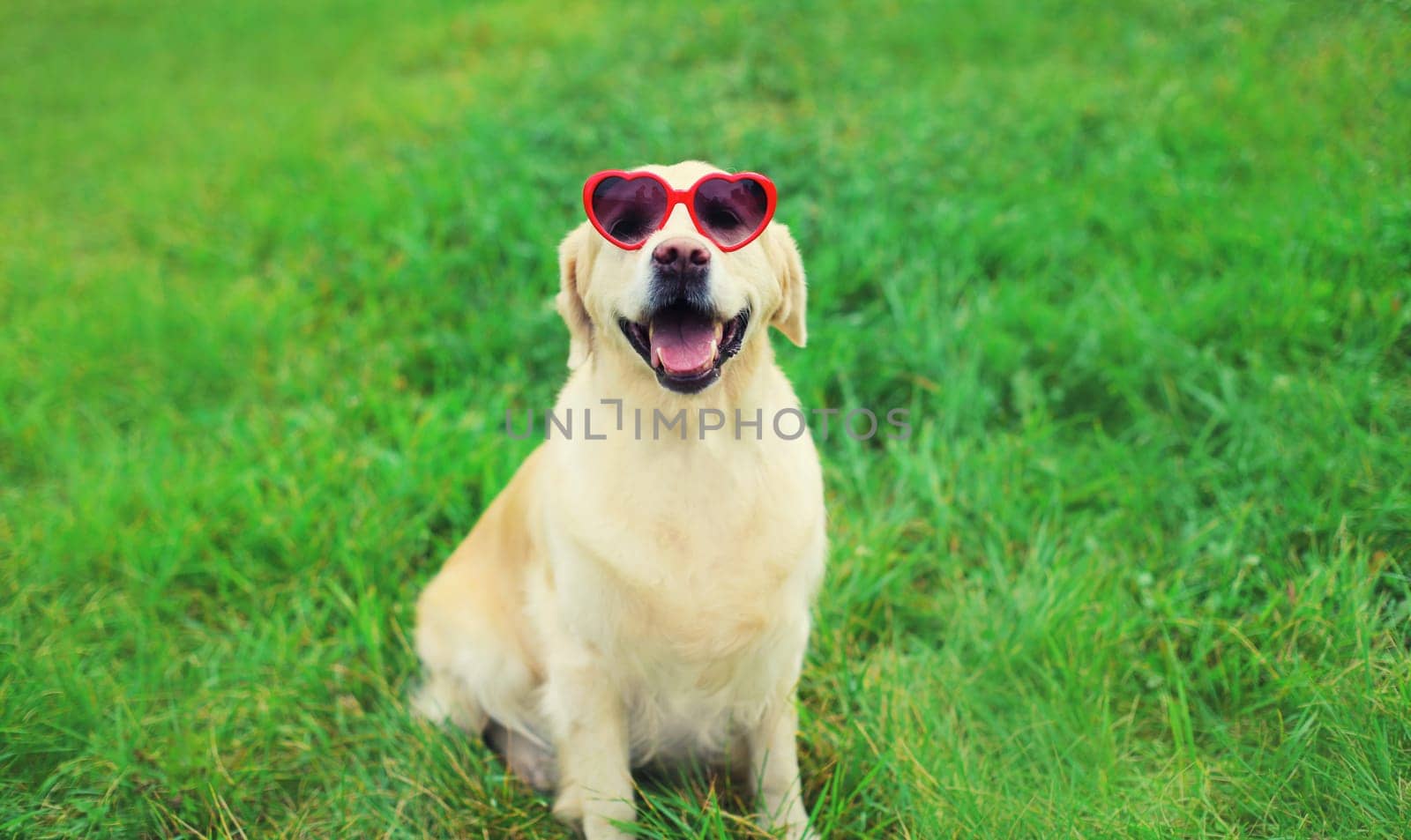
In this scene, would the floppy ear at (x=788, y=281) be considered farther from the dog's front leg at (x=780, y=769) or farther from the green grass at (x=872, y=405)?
the green grass at (x=872, y=405)

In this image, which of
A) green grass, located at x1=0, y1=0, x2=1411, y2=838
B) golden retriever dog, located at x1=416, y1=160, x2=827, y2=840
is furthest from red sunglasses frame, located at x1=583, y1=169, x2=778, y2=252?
green grass, located at x1=0, y1=0, x2=1411, y2=838

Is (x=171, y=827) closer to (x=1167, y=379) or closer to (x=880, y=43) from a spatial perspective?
(x=1167, y=379)

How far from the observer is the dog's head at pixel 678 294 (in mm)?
1677

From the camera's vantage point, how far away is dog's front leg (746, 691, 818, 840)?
2.09 meters

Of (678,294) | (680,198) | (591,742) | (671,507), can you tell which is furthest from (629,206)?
(591,742)

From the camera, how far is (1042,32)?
19.1 feet

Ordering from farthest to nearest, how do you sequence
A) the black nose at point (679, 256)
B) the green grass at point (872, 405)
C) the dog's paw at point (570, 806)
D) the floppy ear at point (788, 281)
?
the green grass at point (872, 405), the dog's paw at point (570, 806), the floppy ear at point (788, 281), the black nose at point (679, 256)

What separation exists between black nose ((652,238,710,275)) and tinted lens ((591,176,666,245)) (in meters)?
0.11

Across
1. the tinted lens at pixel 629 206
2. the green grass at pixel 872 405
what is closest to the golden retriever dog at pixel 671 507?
the tinted lens at pixel 629 206

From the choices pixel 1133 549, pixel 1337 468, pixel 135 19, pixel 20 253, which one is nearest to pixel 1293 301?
pixel 1337 468

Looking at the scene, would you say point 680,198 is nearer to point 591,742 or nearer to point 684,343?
point 684,343

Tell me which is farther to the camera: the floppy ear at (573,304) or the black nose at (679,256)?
the floppy ear at (573,304)

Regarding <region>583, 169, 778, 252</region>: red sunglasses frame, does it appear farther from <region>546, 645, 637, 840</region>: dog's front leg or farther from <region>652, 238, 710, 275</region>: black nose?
<region>546, 645, 637, 840</region>: dog's front leg

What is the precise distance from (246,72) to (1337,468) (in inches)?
307
